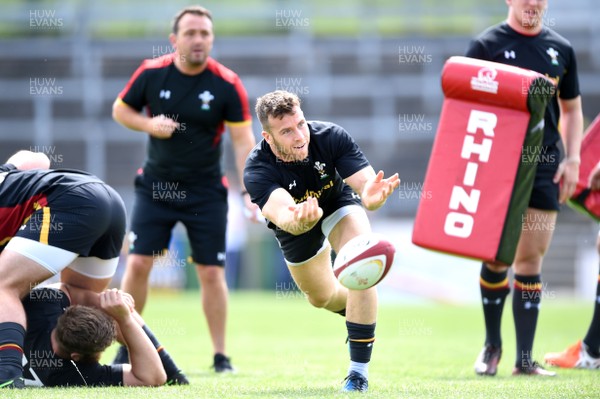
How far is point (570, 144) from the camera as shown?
6.41 meters

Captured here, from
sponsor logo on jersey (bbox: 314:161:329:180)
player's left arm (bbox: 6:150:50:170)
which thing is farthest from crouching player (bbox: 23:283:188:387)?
sponsor logo on jersey (bbox: 314:161:329:180)

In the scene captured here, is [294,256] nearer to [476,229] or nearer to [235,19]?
[476,229]

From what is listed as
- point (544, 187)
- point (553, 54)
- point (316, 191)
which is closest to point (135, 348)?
point (316, 191)

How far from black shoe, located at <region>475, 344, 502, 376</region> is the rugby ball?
180cm

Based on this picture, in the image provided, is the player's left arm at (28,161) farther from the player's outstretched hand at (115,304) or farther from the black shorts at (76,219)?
the player's outstretched hand at (115,304)

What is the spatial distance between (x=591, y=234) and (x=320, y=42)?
696 centimetres

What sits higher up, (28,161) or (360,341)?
(28,161)

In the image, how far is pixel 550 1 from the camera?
20.4 metres

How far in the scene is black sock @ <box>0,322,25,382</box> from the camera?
15.4 feet

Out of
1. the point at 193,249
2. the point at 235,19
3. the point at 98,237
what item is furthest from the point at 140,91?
the point at 235,19

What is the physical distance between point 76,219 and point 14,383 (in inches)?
36.1

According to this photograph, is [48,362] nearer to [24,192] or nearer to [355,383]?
[24,192]

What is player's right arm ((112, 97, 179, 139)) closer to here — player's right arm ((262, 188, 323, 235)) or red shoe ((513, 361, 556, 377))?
player's right arm ((262, 188, 323, 235))

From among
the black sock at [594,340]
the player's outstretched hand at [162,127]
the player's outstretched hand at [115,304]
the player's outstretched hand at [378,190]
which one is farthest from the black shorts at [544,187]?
the player's outstretched hand at [115,304]
